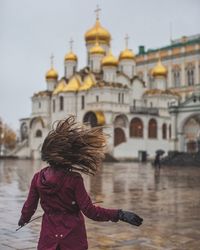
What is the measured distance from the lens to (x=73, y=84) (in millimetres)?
60719

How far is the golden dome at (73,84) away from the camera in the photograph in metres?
60.3

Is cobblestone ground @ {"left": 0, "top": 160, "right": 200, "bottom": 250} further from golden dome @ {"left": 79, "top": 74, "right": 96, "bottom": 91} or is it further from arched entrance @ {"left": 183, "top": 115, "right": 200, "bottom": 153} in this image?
golden dome @ {"left": 79, "top": 74, "right": 96, "bottom": 91}

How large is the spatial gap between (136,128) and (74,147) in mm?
54182

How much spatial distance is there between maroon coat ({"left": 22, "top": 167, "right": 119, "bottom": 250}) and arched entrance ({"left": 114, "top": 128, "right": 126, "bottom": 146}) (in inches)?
2036

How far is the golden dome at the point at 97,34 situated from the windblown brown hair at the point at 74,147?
196 feet

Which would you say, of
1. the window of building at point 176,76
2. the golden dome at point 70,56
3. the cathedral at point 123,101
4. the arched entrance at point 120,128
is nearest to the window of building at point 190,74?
the cathedral at point 123,101

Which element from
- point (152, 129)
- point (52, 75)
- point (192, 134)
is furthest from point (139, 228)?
point (52, 75)

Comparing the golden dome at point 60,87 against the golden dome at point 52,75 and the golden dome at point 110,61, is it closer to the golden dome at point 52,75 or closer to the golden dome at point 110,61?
the golden dome at point 52,75

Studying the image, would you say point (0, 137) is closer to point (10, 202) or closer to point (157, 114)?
point (157, 114)

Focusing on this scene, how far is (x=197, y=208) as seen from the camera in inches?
423

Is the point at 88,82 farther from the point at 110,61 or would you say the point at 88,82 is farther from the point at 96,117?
the point at 96,117

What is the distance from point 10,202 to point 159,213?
3635 mm

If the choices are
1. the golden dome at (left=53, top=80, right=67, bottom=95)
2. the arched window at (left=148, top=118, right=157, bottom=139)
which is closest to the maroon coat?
the arched window at (left=148, top=118, right=157, bottom=139)

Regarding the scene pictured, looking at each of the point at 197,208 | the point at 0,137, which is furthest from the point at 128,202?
the point at 0,137
